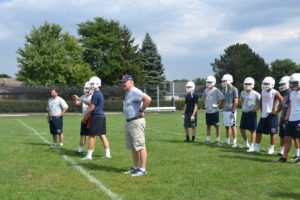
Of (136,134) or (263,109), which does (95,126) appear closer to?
(136,134)

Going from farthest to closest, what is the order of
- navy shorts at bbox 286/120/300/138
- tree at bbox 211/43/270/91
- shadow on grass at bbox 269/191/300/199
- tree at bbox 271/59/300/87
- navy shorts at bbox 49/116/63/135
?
tree at bbox 271/59/300/87 < tree at bbox 211/43/270/91 < navy shorts at bbox 49/116/63/135 < navy shorts at bbox 286/120/300/138 < shadow on grass at bbox 269/191/300/199

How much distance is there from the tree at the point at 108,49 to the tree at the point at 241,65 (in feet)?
72.6

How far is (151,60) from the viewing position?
198 feet

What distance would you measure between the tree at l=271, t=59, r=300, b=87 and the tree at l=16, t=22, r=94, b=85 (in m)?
49.8

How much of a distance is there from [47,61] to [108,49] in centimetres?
1715

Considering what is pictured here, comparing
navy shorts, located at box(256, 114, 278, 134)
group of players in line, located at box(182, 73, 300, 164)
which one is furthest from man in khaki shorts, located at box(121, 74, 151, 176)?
navy shorts, located at box(256, 114, 278, 134)

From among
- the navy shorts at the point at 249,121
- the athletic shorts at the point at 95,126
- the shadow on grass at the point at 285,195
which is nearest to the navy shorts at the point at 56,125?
the athletic shorts at the point at 95,126

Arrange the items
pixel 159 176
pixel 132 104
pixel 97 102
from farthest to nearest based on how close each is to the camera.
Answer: pixel 97 102 < pixel 132 104 < pixel 159 176

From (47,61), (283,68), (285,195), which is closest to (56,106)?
(285,195)

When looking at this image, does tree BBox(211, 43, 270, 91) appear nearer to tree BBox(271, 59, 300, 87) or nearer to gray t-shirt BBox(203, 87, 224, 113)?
tree BBox(271, 59, 300, 87)

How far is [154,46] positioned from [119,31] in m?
9.27

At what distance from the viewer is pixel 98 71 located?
62.9 metres

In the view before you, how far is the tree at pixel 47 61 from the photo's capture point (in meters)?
50.3

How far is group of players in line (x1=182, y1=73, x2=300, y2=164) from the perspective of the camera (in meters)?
8.15
